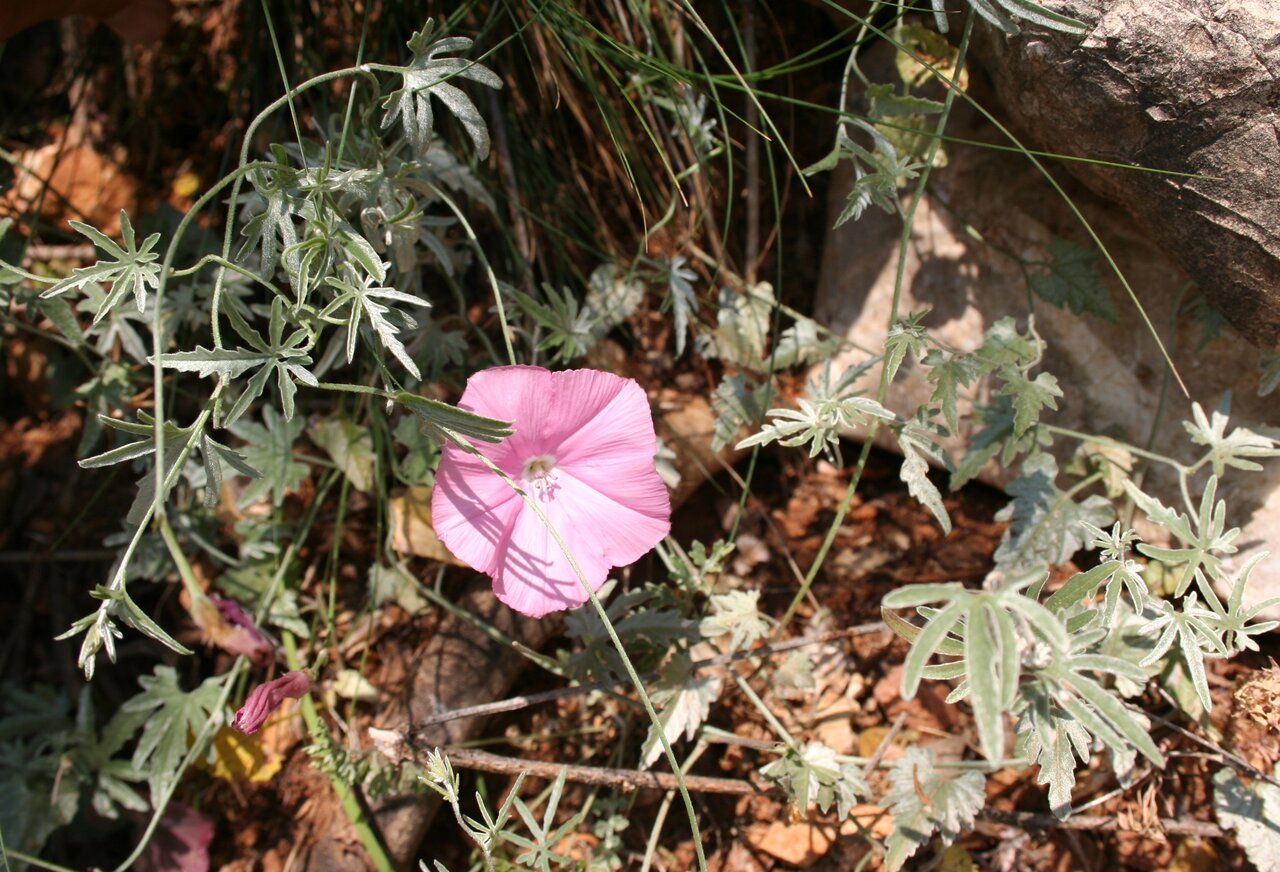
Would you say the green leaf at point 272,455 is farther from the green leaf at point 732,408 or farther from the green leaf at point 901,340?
the green leaf at point 901,340

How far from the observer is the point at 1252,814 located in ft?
4.90

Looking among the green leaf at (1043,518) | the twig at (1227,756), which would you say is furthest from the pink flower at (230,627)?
the twig at (1227,756)

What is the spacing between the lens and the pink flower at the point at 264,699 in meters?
1.30

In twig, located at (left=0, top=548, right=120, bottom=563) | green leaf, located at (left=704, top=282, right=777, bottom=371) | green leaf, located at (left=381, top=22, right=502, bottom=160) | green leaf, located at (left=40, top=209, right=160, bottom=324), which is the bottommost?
twig, located at (left=0, top=548, right=120, bottom=563)

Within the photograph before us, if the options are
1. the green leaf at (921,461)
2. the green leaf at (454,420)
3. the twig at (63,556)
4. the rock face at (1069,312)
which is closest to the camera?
the green leaf at (454,420)

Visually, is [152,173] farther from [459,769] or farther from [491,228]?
[459,769]

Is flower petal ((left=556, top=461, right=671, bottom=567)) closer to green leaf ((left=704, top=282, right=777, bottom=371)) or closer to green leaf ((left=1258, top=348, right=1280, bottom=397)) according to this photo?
green leaf ((left=704, top=282, right=777, bottom=371))

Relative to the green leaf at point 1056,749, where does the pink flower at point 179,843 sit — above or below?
below

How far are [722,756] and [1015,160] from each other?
1174 millimetres

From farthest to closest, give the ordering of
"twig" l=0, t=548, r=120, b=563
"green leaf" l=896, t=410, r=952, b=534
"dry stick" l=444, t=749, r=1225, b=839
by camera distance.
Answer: "twig" l=0, t=548, r=120, b=563 < "dry stick" l=444, t=749, r=1225, b=839 < "green leaf" l=896, t=410, r=952, b=534

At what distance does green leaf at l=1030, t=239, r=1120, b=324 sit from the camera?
1.63 meters

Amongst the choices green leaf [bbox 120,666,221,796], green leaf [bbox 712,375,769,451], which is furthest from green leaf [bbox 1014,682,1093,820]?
green leaf [bbox 120,666,221,796]

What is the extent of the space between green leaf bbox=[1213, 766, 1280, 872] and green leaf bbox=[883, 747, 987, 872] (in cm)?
38

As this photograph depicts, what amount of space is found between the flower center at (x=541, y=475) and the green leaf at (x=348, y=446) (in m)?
0.47
